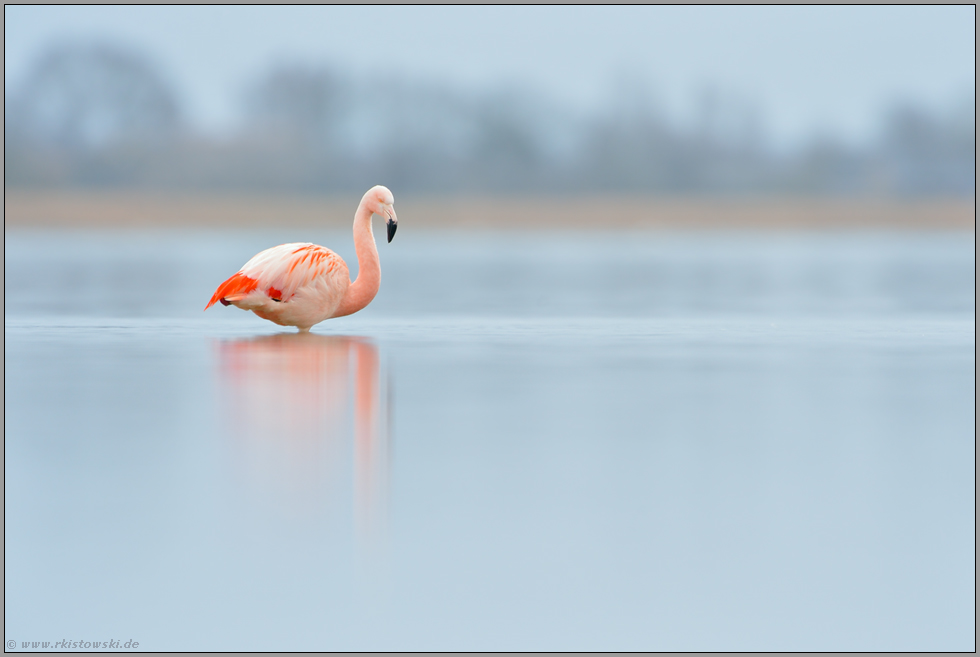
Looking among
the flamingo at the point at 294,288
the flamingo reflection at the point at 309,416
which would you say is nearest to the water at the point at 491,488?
the flamingo reflection at the point at 309,416

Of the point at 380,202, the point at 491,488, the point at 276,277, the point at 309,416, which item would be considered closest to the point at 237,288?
the point at 276,277

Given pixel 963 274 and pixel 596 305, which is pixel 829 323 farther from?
pixel 963 274

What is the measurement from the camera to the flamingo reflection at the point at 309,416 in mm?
3188

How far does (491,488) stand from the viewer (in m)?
3.21

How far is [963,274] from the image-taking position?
12.0m

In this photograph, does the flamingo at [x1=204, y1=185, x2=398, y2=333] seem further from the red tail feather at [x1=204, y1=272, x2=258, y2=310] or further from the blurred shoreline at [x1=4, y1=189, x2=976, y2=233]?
the blurred shoreline at [x1=4, y1=189, x2=976, y2=233]

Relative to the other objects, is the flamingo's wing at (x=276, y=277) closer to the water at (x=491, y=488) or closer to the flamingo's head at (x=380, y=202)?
the water at (x=491, y=488)

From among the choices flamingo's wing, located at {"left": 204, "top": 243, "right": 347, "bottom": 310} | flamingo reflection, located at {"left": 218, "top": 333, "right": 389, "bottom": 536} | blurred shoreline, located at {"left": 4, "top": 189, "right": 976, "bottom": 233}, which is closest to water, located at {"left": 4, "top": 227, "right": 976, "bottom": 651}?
flamingo reflection, located at {"left": 218, "top": 333, "right": 389, "bottom": 536}

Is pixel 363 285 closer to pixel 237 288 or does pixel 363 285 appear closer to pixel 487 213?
pixel 237 288

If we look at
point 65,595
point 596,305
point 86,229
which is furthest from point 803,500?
point 86,229

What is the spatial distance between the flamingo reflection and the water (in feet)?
0.05

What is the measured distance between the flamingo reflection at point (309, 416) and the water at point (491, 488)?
16 mm

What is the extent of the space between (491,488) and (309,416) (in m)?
1.03

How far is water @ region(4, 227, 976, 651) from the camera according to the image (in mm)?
2420
